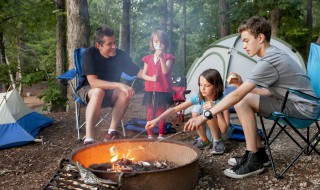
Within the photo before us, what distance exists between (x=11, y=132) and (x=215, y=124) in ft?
7.67

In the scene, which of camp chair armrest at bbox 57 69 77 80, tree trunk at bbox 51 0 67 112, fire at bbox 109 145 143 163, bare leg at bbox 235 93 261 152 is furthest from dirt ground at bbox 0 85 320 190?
tree trunk at bbox 51 0 67 112

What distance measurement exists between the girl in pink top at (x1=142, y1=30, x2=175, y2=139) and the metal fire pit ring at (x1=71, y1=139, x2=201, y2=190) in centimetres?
86

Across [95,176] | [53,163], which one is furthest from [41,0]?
[95,176]

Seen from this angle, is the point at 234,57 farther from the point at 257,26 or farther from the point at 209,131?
the point at 257,26

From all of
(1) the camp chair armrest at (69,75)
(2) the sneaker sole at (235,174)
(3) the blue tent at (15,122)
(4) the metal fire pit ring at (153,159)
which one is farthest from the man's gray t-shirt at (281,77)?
(3) the blue tent at (15,122)

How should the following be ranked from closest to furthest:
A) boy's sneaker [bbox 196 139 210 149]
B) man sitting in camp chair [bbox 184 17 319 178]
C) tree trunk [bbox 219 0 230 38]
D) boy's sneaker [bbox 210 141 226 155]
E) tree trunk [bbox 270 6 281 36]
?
man sitting in camp chair [bbox 184 17 319 178]
boy's sneaker [bbox 210 141 226 155]
boy's sneaker [bbox 196 139 210 149]
tree trunk [bbox 270 6 281 36]
tree trunk [bbox 219 0 230 38]

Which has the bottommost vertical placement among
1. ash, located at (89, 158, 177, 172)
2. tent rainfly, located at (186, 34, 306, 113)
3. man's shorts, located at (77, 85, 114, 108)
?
ash, located at (89, 158, 177, 172)

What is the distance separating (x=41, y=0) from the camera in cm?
809

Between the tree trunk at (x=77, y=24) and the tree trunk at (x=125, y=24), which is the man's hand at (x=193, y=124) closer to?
the tree trunk at (x=77, y=24)

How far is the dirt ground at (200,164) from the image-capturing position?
92.0 inches

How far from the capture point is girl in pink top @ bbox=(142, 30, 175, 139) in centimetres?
353

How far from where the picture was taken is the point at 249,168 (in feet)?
7.93

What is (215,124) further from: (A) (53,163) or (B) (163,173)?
(A) (53,163)

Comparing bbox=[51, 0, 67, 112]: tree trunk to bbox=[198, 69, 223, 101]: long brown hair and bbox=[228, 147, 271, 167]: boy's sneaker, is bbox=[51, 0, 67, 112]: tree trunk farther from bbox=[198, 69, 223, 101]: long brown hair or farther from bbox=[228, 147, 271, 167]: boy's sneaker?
bbox=[228, 147, 271, 167]: boy's sneaker
